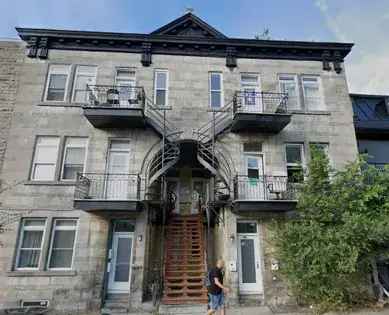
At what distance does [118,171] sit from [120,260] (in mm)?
3496

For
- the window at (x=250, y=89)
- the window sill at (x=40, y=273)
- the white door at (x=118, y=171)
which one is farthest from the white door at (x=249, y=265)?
the window sill at (x=40, y=273)

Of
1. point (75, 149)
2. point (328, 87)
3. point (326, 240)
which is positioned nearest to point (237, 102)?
point (328, 87)

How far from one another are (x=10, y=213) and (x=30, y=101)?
477cm

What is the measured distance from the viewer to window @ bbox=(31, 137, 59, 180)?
10246 millimetres

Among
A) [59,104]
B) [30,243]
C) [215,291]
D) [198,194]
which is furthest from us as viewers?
[198,194]

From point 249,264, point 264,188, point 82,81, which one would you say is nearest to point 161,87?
point 82,81

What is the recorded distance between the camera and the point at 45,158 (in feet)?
34.3

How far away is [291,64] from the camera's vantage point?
1238cm

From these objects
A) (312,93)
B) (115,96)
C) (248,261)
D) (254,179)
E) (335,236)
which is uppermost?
(312,93)

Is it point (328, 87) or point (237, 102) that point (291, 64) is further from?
point (237, 102)

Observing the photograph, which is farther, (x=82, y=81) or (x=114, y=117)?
(x=82, y=81)

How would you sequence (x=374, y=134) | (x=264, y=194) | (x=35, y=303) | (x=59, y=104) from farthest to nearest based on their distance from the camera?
(x=374, y=134) < (x=59, y=104) < (x=264, y=194) < (x=35, y=303)

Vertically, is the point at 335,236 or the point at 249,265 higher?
the point at 335,236

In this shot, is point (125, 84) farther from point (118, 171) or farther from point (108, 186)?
point (108, 186)
